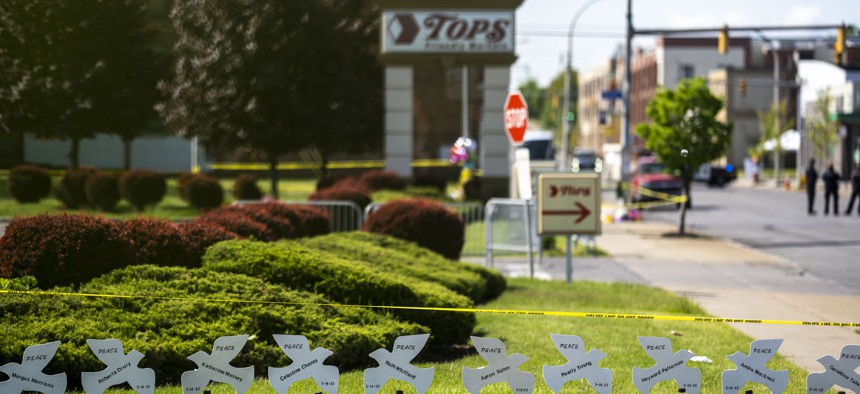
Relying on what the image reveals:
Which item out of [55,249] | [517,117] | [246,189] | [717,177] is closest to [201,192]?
[246,189]

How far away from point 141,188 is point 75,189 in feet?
9.70

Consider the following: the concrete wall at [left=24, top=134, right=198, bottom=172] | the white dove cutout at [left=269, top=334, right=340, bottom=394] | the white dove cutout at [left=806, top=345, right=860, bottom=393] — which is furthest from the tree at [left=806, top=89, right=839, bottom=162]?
the white dove cutout at [left=269, top=334, right=340, bottom=394]

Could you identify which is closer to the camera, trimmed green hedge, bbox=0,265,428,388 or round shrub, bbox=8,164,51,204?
trimmed green hedge, bbox=0,265,428,388

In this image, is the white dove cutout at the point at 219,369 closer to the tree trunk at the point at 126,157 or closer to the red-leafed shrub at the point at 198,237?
the red-leafed shrub at the point at 198,237

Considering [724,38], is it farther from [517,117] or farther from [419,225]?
[419,225]

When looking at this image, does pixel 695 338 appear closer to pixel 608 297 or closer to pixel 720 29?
pixel 608 297

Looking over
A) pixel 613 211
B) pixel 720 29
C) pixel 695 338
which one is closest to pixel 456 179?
pixel 613 211

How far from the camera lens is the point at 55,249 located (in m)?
10.2

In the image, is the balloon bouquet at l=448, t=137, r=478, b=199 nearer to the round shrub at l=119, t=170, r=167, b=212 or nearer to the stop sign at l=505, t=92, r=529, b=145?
the round shrub at l=119, t=170, r=167, b=212

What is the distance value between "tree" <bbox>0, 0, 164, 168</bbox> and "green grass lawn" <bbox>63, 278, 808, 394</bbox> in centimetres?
553

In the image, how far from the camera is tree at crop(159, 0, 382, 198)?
17.4m

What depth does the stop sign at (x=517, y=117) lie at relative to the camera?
61.4 feet

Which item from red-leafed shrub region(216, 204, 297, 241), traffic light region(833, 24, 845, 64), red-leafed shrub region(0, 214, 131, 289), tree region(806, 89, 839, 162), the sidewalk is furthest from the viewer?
tree region(806, 89, 839, 162)

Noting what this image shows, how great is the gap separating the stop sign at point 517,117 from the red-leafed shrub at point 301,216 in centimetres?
329
